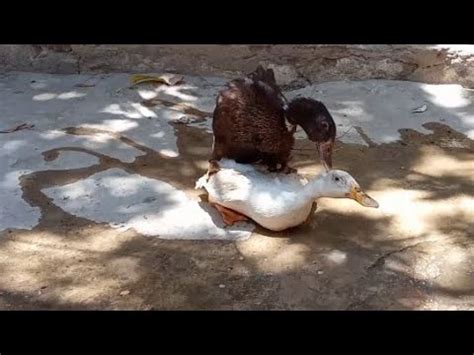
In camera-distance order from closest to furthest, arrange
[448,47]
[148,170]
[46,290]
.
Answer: [46,290], [148,170], [448,47]

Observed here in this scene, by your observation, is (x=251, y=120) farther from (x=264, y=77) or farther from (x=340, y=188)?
(x=340, y=188)

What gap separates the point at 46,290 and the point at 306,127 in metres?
1.35

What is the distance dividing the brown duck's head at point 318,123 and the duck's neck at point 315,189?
17cm

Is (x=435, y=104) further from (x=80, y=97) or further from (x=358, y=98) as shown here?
(x=80, y=97)

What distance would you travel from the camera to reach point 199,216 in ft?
10.5

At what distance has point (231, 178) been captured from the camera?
317 cm

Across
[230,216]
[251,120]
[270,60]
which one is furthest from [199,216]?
[270,60]

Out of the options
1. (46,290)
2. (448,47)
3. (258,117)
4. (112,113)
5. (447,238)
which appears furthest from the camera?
(448,47)

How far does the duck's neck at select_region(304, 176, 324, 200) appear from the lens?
2.91 meters

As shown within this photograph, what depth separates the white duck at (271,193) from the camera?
289 centimetres

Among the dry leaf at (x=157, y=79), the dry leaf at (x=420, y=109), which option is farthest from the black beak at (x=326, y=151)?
the dry leaf at (x=157, y=79)

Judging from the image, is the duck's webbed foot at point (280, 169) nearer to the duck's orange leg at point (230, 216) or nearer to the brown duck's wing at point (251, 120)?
the brown duck's wing at point (251, 120)

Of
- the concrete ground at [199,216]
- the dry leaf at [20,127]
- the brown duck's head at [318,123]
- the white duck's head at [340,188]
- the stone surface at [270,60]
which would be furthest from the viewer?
the stone surface at [270,60]

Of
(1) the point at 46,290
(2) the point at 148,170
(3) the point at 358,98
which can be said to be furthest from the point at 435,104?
(1) the point at 46,290
